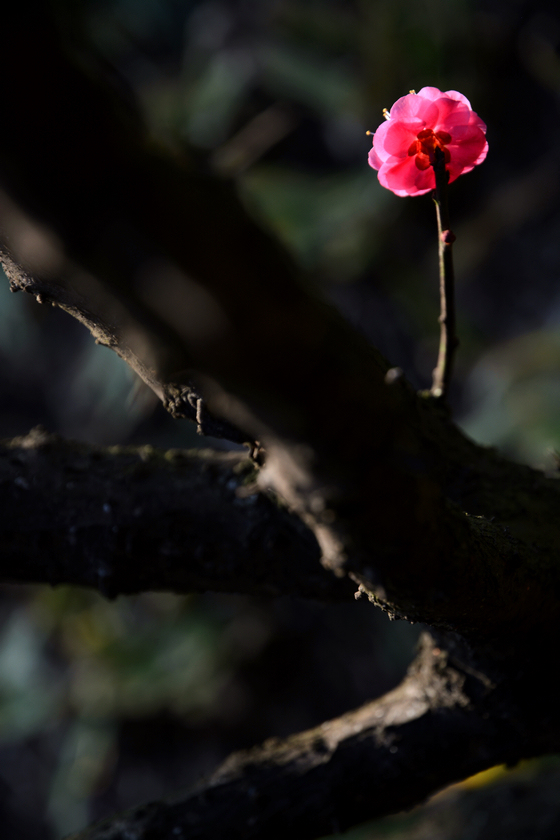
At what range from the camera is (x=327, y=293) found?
1.86 meters

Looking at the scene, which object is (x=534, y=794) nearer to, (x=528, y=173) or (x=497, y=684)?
(x=497, y=684)

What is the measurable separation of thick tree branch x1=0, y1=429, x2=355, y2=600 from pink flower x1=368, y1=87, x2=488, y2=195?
0.28 metres

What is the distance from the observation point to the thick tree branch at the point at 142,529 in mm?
534

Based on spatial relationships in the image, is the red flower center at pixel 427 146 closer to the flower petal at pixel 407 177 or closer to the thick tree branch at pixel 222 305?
the flower petal at pixel 407 177

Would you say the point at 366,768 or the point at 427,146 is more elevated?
the point at 427,146

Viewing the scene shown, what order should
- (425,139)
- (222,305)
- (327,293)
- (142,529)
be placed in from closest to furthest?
1. (222,305)
2. (425,139)
3. (142,529)
4. (327,293)

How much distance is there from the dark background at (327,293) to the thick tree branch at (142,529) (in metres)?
1.29

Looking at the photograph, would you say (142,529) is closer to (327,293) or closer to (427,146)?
(427,146)

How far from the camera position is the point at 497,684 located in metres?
0.52

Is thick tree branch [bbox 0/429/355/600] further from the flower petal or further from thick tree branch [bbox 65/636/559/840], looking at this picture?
the flower petal

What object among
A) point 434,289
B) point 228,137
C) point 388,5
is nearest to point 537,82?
point 388,5

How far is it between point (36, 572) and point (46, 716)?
1.79 meters

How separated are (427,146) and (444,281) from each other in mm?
102

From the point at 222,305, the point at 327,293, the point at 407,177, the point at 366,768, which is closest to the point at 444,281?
the point at 407,177
